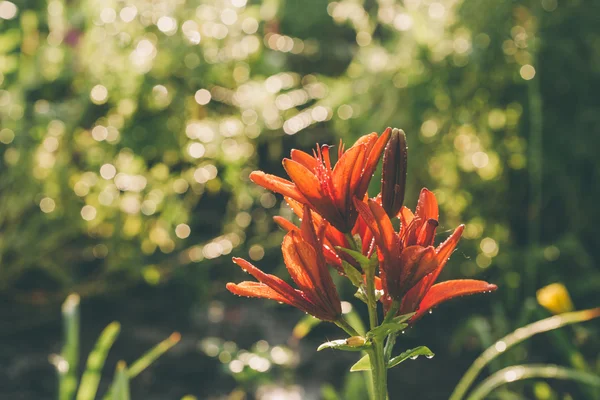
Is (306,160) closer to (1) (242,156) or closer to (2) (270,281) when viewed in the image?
(2) (270,281)

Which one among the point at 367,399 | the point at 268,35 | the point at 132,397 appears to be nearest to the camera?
the point at 367,399

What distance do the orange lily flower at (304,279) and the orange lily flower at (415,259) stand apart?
0.05 meters

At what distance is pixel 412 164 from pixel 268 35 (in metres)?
0.64

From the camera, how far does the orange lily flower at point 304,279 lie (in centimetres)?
57

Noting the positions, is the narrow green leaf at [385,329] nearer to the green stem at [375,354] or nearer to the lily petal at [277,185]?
the green stem at [375,354]

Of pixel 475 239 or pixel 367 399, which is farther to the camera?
pixel 475 239

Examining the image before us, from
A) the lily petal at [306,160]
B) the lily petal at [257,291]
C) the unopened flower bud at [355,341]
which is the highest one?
the lily petal at [306,160]

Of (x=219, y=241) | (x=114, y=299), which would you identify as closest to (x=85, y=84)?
(x=219, y=241)

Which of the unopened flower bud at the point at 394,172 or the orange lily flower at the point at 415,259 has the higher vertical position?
the unopened flower bud at the point at 394,172

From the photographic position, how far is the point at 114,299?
83.7 inches

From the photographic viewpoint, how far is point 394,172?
583mm

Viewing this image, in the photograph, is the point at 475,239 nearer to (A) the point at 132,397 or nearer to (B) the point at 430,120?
(B) the point at 430,120

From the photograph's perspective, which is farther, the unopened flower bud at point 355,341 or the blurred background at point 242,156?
the blurred background at point 242,156

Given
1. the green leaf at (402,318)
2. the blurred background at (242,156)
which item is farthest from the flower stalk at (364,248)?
the blurred background at (242,156)
